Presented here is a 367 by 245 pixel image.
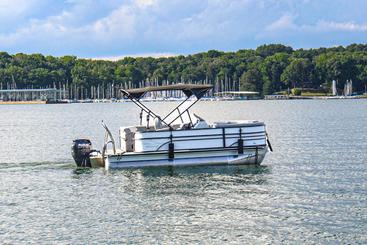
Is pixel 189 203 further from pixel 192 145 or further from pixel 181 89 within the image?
pixel 181 89

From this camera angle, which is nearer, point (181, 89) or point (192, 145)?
point (192, 145)

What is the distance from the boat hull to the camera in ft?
131

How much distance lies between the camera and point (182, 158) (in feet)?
131

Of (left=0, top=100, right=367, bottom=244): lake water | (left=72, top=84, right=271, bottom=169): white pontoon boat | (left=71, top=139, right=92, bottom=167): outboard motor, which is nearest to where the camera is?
(left=0, top=100, right=367, bottom=244): lake water

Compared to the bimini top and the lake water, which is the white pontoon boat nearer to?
the lake water

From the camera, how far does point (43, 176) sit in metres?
39.9

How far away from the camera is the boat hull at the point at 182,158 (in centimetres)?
4000

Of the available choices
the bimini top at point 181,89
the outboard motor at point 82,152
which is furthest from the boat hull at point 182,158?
the bimini top at point 181,89

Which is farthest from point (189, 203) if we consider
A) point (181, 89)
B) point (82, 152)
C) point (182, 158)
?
point (82, 152)

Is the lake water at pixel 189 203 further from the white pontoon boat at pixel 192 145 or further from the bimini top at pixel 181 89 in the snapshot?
the bimini top at pixel 181 89

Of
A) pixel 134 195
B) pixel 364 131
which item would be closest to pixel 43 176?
pixel 134 195

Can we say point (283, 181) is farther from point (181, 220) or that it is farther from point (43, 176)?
point (43, 176)

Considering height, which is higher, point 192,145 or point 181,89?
point 181,89

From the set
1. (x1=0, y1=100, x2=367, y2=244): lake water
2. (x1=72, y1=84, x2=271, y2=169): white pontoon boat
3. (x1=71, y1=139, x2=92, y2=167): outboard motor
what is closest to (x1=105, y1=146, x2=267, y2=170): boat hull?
(x1=72, y1=84, x2=271, y2=169): white pontoon boat
